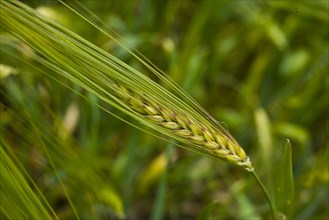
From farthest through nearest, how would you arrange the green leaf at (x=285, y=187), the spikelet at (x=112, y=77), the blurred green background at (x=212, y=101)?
the blurred green background at (x=212, y=101) → the green leaf at (x=285, y=187) → the spikelet at (x=112, y=77)

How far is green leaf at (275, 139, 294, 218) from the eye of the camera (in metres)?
0.96

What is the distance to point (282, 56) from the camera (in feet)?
6.32

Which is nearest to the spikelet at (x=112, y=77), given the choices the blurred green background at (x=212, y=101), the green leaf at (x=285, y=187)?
the green leaf at (x=285, y=187)

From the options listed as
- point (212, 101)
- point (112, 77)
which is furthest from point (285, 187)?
point (212, 101)

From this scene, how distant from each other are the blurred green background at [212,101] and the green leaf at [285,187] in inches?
15.1

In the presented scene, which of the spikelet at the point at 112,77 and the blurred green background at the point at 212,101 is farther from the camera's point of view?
the blurred green background at the point at 212,101

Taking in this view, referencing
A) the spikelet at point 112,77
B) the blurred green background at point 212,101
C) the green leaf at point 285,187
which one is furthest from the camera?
the blurred green background at point 212,101

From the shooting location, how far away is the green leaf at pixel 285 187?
962 mm

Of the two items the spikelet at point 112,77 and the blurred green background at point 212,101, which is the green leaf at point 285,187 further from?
the blurred green background at point 212,101

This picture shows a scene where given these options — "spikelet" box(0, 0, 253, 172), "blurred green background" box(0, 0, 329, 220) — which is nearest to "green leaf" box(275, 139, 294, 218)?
"spikelet" box(0, 0, 253, 172)

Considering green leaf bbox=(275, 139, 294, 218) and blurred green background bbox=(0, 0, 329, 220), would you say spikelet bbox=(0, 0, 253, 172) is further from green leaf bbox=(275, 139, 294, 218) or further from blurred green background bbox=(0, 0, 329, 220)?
blurred green background bbox=(0, 0, 329, 220)

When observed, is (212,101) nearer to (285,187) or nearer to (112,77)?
(285,187)

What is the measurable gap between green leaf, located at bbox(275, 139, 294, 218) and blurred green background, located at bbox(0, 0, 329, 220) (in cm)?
38

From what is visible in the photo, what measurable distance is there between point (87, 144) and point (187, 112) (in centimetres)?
81
